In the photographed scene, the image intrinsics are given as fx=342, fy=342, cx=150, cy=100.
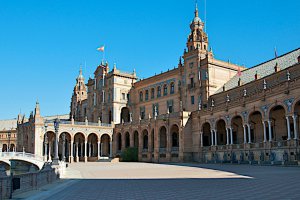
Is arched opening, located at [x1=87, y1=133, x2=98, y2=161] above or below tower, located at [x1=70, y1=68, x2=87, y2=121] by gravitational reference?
below

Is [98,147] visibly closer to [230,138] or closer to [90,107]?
[90,107]

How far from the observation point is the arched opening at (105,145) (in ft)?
258

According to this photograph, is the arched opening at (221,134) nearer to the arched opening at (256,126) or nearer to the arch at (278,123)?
the arched opening at (256,126)

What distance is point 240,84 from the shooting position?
53531 mm

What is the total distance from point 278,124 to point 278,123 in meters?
0.13

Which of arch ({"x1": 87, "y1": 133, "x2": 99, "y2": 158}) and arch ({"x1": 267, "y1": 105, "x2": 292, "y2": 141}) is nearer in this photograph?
arch ({"x1": 267, "y1": 105, "x2": 292, "y2": 141})

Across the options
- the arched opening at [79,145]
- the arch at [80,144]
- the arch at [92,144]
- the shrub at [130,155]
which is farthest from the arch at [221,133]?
the arched opening at [79,145]

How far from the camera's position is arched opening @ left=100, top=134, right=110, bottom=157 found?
78.7 metres

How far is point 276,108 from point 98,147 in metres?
42.3

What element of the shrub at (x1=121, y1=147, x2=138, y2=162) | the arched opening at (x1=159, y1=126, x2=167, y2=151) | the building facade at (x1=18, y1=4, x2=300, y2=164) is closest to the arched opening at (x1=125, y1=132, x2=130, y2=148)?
the building facade at (x1=18, y1=4, x2=300, y2=164)

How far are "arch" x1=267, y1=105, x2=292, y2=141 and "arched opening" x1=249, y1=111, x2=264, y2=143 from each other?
239 cm

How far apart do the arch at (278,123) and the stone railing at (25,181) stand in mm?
29193

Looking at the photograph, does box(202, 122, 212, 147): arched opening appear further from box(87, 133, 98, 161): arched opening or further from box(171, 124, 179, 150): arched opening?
box(87, 133, 98, 161): arched opening

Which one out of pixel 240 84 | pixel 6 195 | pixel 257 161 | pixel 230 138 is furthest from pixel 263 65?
pixel 6 195
